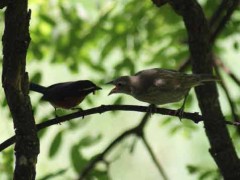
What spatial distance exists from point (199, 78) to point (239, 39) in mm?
1697

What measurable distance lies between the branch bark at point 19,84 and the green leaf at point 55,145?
6.66ft

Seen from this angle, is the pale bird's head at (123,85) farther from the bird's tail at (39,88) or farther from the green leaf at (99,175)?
the green leaf at (99,175)

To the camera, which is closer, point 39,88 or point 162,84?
point 162,84

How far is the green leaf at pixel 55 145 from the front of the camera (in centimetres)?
442

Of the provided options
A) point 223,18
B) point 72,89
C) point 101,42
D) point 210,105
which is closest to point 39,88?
point 72,89

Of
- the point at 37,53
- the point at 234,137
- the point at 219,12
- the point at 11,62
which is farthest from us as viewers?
the point at 234,137

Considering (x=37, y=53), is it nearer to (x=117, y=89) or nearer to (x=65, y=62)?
(x=65, y=62)

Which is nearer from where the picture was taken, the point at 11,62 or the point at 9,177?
the point at 11,62

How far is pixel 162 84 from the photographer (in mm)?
3414

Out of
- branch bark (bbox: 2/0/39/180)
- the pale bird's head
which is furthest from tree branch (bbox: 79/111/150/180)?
branch bark (bbox: 2/0/39/180)

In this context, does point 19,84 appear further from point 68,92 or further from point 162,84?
point 162,84

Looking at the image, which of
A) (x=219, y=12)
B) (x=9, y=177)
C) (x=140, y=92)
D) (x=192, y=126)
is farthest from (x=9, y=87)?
(x=192, y=126)

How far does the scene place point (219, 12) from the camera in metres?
4.34

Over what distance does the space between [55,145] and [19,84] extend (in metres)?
2.18
